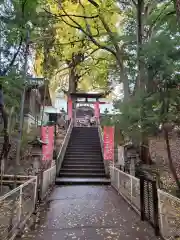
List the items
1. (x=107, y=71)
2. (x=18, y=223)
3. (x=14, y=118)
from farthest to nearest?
(x=107, y=71)
(x=14, y=118)
(x=18, y=223)

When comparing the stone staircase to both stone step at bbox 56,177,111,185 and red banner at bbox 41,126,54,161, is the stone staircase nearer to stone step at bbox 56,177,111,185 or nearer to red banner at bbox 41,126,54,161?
stone step at bbox 56,177,111,185

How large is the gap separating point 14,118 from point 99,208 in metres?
9.74

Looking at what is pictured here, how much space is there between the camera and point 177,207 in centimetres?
Answer: 369

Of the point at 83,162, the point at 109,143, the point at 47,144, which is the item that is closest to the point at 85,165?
the point at 83,162

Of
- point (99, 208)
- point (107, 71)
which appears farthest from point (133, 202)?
point (107, 71)

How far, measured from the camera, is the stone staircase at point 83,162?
11105 millimetres

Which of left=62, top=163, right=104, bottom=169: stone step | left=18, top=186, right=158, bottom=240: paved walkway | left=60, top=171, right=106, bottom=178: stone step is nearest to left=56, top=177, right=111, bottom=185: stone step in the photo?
left=60, top=171, right=106, bottom=178: stone step

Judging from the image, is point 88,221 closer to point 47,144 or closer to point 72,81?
point 47,144

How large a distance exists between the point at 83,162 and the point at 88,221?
805 cm

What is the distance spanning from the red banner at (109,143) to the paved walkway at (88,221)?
376 cm

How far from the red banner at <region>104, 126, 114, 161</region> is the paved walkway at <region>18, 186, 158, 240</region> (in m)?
3.76

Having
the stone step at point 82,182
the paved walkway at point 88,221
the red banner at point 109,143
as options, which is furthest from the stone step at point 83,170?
the paved walkway at point 88,221

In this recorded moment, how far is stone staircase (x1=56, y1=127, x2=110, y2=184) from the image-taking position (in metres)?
11.1

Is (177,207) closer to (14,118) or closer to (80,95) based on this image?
(14,118)
